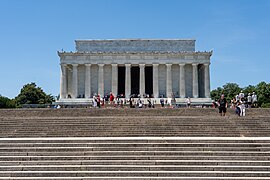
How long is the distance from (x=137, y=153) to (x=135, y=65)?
38.7 m

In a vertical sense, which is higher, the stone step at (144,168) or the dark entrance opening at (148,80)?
the dark entrance opening at (148,80)

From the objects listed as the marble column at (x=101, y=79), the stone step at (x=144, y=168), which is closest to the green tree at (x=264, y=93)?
the marble column at (x=101, y=79)

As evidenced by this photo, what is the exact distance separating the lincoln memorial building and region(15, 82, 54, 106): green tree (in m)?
21.4

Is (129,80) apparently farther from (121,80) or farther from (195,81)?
(195,81)

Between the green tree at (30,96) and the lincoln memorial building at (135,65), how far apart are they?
21.4m

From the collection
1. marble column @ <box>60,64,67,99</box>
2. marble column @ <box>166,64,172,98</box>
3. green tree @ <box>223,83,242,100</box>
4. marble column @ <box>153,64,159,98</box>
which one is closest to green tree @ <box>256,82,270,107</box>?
green tree @ <box>223,83,242,100</box>

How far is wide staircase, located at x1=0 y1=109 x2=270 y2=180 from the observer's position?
1204 centimetres

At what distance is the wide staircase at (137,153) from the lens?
474 inches

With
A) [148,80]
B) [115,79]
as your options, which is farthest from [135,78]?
[115,79]

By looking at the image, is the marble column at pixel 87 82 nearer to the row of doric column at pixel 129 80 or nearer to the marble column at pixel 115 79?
the row of doric column at pixel 129 80

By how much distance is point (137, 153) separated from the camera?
1364cm

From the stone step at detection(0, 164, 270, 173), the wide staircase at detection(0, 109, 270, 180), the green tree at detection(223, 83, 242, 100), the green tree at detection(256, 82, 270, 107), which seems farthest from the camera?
the green tree at detection(223, 83, 242, 100)

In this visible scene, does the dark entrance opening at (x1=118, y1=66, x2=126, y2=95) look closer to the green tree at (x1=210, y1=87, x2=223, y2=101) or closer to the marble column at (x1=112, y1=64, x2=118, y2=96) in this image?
the marble column at (x1=112, y1=64, x2=118, y2=96)

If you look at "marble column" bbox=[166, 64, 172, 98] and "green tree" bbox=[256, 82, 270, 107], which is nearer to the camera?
"marble column" bbox=[166, 64, 172, 98]
